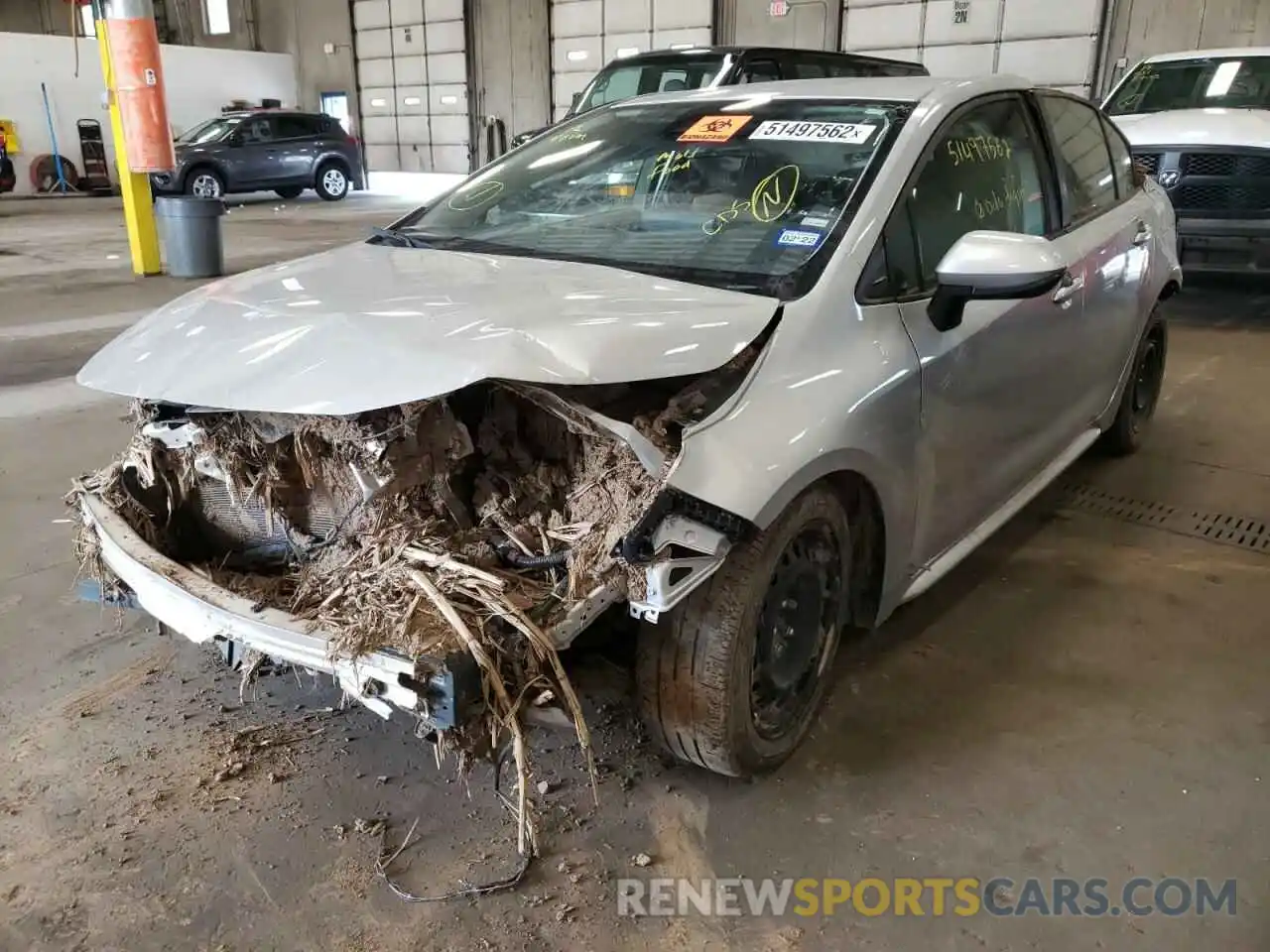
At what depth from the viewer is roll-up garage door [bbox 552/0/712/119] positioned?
53.4ft

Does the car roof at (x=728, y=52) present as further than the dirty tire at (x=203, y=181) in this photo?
No

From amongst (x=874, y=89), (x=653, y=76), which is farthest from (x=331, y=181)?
(x=874, y=89)

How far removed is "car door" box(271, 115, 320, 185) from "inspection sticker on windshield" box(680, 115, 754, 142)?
15679 mm

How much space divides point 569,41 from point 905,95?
1660 centimetres

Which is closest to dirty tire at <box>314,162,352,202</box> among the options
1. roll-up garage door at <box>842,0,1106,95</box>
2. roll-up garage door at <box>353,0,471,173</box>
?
roll-up garage door at <box>353,0,471,173</box>

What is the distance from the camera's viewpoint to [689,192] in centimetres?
265

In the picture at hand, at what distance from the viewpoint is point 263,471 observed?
2203mm

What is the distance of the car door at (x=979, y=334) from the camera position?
2.40m

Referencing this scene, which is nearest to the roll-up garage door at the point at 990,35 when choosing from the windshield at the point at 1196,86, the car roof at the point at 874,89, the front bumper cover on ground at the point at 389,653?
the windshield at the point at 1196,86

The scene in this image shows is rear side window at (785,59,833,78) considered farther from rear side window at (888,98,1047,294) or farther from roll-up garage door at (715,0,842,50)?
rear side window at (888,98,1047,294)

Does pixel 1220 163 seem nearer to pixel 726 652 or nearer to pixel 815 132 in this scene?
pixel 815 132

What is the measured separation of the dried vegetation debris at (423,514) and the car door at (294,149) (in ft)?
52.2

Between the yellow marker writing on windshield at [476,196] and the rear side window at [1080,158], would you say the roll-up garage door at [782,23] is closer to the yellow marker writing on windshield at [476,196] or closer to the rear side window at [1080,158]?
the rear side window at [1080,158]

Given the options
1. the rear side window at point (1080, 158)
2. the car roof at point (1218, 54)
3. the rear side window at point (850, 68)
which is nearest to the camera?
the rear side window at point (1080, 158)
